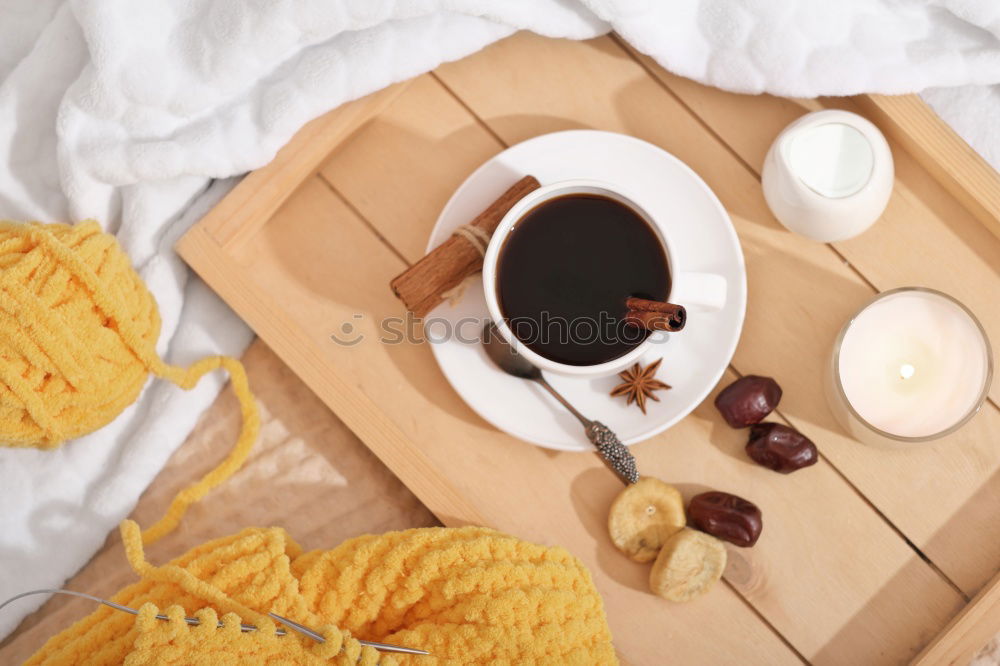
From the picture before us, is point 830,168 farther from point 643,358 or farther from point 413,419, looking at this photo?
point 413,419

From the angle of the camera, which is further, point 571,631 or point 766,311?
point 766,311

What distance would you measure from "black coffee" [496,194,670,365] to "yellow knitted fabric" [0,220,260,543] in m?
0.39

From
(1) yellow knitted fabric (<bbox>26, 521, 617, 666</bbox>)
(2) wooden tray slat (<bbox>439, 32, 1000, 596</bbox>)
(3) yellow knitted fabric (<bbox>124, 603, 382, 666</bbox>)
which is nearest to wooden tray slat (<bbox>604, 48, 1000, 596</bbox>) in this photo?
(2) wooden tray slat (<bbox>439, 32, 1000, 596</bbox>)

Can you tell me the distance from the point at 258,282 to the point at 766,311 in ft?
1.85

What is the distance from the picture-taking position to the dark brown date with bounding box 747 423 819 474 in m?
0.90

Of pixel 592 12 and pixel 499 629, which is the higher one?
pixel 592 12

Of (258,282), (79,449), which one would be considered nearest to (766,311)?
(258,282)

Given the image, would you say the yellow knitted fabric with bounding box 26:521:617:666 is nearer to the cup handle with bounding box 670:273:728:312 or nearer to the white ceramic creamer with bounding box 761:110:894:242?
the cup handle with bounding box 670:273:728:312

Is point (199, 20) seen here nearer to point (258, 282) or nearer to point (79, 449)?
point (258, 282)

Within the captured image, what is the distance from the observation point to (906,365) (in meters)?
0.89

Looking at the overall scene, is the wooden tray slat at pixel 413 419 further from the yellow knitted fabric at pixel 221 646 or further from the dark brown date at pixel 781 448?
the yellow knitted fabric at pixel 221 646

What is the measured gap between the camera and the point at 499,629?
2.70 feet

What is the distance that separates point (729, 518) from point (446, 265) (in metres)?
0.39

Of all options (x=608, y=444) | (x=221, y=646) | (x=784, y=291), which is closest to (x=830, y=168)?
(x=784, y=291)
